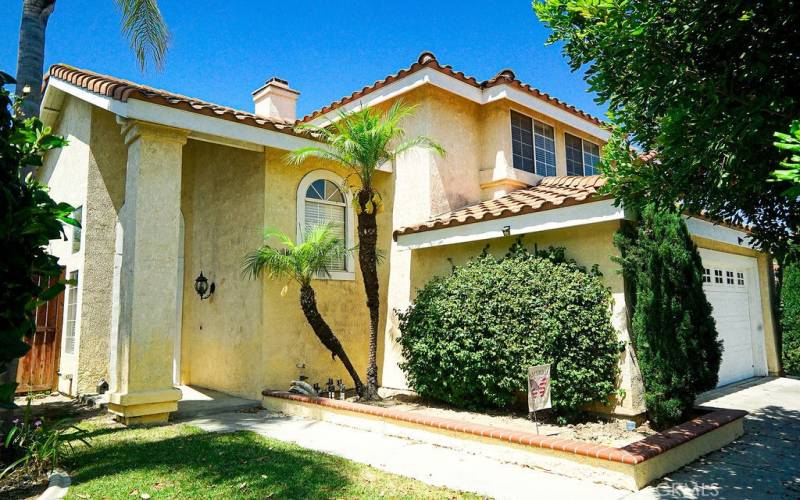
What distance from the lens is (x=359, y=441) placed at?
7496 millimetres

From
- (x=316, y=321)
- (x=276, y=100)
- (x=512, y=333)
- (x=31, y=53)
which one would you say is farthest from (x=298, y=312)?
(x=276, y=100)

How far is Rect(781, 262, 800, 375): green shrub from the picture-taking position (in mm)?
12820

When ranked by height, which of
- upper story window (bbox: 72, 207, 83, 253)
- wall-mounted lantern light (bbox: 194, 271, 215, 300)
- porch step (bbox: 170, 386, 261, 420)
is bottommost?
porch step (bbox: 170, 386, 261, 420)

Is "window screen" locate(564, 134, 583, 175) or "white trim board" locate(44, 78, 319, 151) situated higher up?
"window screen" locate(564, 134, 583, 175)

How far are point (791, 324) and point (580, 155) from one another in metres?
7.01

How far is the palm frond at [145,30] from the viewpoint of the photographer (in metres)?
11.1

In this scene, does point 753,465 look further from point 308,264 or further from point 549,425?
point 308,264

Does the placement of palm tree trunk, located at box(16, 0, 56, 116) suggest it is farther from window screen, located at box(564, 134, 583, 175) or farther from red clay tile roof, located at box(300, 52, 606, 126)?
window screen, located at box(564, 134, 583, 175)

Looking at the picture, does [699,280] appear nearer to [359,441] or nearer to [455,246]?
[455,246]

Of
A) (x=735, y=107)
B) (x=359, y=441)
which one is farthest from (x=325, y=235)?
(x=735, y=107)

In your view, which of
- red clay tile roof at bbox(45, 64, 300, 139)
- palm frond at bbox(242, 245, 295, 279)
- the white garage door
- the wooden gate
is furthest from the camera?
the wooden gate

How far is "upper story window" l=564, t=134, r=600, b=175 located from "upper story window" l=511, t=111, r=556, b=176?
Answer: 933mm

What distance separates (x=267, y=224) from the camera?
10.4 meters

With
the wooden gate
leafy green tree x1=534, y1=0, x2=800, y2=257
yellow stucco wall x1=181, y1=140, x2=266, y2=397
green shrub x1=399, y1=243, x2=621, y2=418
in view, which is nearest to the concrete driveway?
green shrub x1=399, y1=243, x2=621, y2=418
